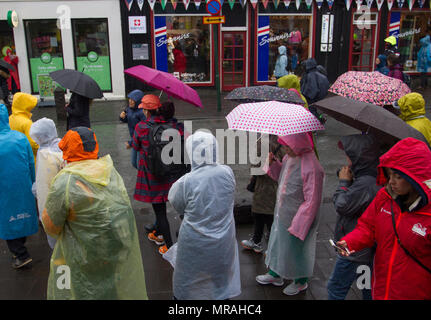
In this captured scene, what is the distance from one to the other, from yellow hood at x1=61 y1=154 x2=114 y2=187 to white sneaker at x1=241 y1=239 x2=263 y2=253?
7.33ft

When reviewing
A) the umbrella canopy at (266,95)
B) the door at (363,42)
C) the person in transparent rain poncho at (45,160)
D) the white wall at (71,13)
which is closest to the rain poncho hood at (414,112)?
the umbrella canopy at (266,95)

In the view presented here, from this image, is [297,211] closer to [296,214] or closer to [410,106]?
[296,214]

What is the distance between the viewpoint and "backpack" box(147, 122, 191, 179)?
4324 millimetres

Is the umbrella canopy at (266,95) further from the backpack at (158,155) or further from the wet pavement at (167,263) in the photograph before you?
the wet pavement at (167,263)

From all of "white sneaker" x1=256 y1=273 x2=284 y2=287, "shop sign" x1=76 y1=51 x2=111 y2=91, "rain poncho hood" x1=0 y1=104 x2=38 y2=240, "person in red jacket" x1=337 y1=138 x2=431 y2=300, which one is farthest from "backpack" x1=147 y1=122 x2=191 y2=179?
"shop sign" x1=76 y1=51 x2=111 y2=91

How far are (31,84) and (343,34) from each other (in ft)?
40.0

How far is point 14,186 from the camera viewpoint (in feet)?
13.9

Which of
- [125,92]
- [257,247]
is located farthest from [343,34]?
[257,247]

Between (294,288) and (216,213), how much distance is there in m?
1.44

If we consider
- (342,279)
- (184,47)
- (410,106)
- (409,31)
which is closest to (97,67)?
(184,47)

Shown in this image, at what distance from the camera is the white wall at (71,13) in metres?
14.7

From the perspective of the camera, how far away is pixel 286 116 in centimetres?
352

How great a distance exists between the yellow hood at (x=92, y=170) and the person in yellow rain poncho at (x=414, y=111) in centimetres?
315
